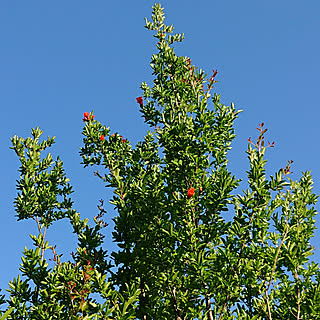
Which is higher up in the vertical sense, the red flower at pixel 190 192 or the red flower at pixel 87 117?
the red flower at pixel 87 117

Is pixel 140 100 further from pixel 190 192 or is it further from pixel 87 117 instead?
pixel 190 192

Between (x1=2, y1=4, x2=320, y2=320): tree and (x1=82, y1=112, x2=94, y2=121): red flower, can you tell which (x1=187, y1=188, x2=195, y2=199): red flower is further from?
(x1=82, y1=112, x2=94, y2=121): red flower

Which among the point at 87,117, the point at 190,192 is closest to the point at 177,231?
the point at 190,192

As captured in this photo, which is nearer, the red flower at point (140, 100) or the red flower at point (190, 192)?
the red flower at point (190, 192)

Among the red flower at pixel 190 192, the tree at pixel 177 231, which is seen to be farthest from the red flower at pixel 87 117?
the red flower at pixel 190 192

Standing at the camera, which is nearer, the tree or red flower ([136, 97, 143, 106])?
the tree

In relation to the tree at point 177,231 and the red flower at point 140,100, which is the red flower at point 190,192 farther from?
the red flower at point 140,100

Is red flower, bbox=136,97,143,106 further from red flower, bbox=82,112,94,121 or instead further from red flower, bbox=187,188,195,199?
red flower, bbox=187,188,195,199

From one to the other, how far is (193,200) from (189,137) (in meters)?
1.14

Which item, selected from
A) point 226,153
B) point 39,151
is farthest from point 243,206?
point 39,151

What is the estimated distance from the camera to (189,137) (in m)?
7.03

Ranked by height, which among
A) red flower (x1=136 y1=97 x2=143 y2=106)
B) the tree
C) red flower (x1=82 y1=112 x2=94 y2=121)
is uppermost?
red flower (x1=136 y1=97 x2=143 y2=106)

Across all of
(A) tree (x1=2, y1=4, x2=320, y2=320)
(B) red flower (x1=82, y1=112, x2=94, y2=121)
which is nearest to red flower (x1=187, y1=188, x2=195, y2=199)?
(A) tree (x1=2, y1=4, x2=320, y2=320)

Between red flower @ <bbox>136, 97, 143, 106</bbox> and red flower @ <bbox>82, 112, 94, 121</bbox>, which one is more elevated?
red flower @ <bbox>136, 97, 143, 106</bbox>
